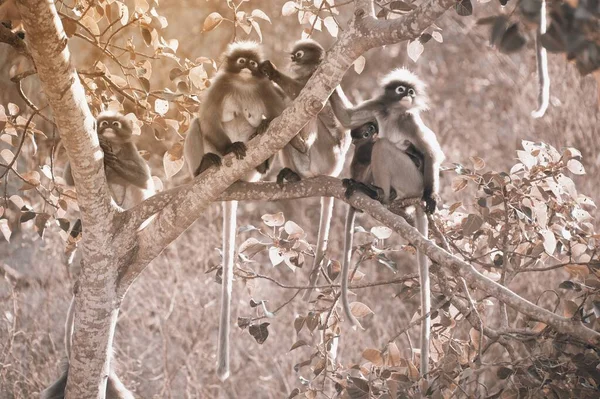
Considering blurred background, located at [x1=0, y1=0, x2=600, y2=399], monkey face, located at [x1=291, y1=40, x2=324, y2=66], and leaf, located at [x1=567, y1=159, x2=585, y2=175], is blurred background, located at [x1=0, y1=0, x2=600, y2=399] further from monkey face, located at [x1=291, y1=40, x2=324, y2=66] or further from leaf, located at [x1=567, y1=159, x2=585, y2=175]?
leaf, located at [x1=567, y1=159, x2=585, y2=175]

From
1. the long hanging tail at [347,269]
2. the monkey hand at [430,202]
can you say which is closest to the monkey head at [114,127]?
the long hanging tail at [347,269]

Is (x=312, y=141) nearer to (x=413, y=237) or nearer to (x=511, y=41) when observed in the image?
(x=413, y=237)

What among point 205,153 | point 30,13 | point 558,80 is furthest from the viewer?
point 558,80

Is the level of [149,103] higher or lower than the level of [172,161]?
higher

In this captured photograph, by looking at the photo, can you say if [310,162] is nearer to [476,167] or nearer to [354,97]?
[476,167]

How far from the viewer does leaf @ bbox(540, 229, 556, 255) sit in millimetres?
3521

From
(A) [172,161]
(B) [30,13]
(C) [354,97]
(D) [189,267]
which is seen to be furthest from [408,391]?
(C) [354,97]

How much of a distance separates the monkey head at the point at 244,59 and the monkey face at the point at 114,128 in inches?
30.9

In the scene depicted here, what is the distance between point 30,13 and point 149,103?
1.53 meters

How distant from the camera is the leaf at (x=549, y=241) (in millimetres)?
3521

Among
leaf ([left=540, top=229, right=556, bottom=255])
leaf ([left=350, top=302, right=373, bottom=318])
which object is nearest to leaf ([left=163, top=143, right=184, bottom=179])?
leaf ([left=350, top=302, right=373, bottom=318])

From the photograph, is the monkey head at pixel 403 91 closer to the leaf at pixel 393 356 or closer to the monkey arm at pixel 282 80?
the monkey arm at pixel 282 80

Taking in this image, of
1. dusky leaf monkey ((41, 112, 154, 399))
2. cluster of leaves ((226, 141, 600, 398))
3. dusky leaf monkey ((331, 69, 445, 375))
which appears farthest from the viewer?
dusky leaf monkey ((41, 112, 154, 399))

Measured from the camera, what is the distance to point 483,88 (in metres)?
11.7
